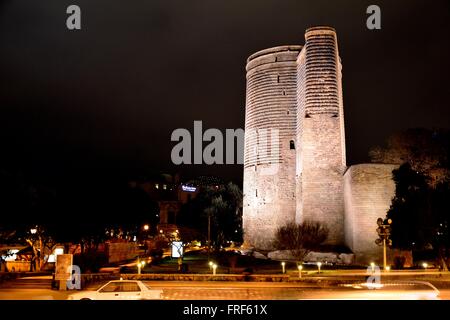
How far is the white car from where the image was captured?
43.0 ft

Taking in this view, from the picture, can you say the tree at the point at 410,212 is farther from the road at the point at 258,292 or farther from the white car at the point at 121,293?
the white car at the point at 121,293

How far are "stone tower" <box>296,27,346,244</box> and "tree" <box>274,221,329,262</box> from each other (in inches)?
28.5

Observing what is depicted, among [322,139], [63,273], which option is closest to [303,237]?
[322,139]

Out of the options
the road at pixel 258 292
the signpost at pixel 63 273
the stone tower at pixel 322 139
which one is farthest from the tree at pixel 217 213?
the signpost at pixel 63 273

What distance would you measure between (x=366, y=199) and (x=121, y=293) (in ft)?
82.3

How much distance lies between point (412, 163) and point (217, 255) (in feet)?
44.8

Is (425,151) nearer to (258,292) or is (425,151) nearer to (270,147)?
(270,147)

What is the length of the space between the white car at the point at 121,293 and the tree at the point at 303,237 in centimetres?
2166

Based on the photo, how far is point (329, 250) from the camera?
36.6 meters

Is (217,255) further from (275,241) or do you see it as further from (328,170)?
(328,170)

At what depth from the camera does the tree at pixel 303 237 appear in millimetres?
35125

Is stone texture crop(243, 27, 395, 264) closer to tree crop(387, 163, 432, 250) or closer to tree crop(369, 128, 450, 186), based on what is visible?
tree crop(369, 128, 450, 186)

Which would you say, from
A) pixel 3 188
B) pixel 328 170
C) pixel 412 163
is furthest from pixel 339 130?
pixel 3 188

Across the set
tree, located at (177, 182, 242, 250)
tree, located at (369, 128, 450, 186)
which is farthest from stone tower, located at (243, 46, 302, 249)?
tree, located at (369, 128, 450, 186)
